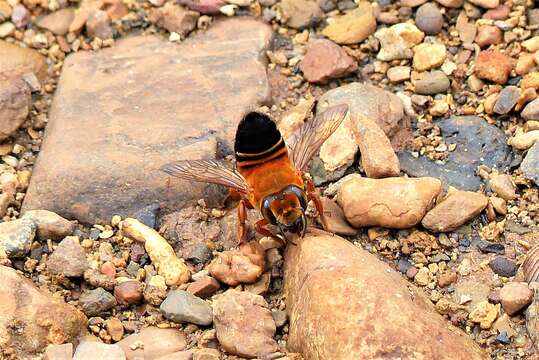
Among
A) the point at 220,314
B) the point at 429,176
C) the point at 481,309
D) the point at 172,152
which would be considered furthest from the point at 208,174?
the point at 481,309

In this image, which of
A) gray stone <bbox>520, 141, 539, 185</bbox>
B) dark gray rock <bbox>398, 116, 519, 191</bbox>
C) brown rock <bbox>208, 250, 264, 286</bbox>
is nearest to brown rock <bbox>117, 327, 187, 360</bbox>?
brown rock <bbox>208, 250, 264, 286</bbox>

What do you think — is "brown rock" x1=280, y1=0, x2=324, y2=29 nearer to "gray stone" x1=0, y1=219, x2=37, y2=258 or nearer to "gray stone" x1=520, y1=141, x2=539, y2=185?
"gray stone" x1=520, y1=141, x2=539, y2=185

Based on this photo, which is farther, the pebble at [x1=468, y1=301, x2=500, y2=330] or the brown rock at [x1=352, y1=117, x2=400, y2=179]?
the brown rock at [x1=352, y1=117, x2=400, y2=179]

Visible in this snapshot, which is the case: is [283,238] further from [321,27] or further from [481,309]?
[321,27]

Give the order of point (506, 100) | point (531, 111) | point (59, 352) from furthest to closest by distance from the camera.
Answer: point (506, 100) → point (531, 111) → point (59, 352)

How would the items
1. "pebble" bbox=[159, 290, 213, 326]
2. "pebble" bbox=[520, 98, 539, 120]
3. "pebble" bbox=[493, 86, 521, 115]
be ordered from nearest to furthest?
"pebble" bbox=[159, 290, 213, 326] → "pebble" bbox=[520, 98, 539, 120] → "pebble" bbox=[493, 86, 521, 115]

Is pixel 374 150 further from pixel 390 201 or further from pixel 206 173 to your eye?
pixel 206 173

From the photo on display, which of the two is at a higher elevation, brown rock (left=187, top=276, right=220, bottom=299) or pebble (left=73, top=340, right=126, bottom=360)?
pebble (left=73, top=340, right=126, bottom=360)

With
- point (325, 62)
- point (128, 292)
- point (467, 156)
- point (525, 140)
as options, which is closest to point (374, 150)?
point (467, 156)
